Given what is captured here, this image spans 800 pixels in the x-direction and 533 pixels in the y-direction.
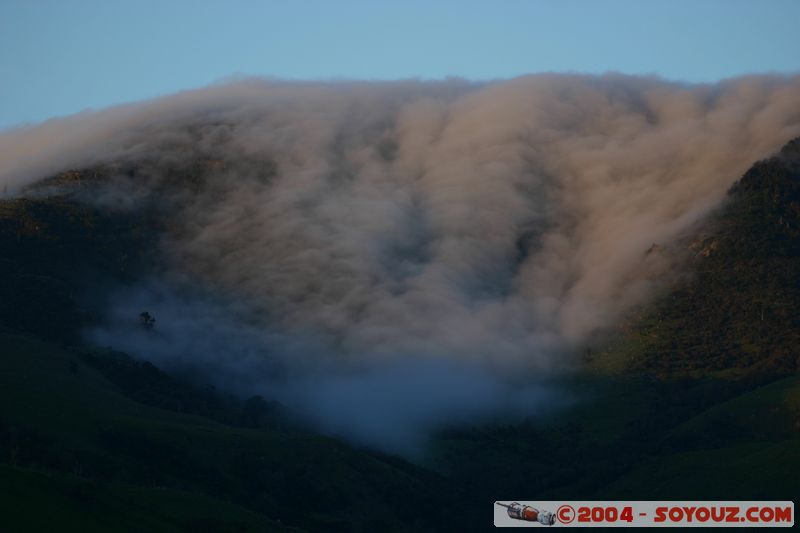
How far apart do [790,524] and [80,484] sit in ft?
361

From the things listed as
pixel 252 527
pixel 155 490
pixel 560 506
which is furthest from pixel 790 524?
pixel 155 490

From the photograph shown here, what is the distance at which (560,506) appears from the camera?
7653 inches

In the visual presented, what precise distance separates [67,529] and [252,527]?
51905mm

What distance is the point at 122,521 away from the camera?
146000 mm

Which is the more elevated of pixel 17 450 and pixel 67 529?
pixel 17 450

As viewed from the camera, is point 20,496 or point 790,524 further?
point 790,524

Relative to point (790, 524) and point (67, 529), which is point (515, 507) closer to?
point (790, 524)

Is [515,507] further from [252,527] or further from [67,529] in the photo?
[67,529]

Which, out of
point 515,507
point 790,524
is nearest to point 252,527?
point 515,507

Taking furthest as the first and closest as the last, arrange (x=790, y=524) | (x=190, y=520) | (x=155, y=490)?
(x=790, y=524), (x=155, y=490), (x=190, y=520)

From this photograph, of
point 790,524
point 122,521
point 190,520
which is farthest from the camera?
point 790,524

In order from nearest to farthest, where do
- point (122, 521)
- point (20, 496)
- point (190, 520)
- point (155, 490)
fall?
1. point (20, 496)
2. point (122, 521)
3. point (190, 520)
4. point (155, 490)

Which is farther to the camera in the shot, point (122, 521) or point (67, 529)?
point (122, 521)

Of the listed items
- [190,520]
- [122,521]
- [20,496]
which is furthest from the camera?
[190,520]
